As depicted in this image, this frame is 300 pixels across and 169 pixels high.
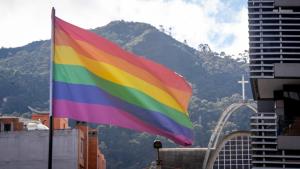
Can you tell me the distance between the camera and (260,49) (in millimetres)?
23250

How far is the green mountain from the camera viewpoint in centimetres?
13500

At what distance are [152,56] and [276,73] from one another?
173m

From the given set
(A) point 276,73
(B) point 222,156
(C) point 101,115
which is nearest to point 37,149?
(B) point 222,156

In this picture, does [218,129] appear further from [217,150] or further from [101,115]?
[101,115]

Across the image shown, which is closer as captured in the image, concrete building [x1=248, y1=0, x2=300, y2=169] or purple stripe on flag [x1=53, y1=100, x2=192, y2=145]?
purple stripe on flag [x1=53, y1=100, x2=192, y2=145]

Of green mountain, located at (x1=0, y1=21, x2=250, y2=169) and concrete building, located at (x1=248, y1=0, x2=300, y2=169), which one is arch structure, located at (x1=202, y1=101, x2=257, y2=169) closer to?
green mountain, located at (x1=0, y1=21, x2=250, y2=169)

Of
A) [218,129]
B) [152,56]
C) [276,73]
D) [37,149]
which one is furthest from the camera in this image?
[152,56]

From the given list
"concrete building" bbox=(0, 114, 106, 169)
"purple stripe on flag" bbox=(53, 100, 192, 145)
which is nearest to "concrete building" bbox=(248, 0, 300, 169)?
"purple stripe on flag" bbox=(53, 100, 192, 145)

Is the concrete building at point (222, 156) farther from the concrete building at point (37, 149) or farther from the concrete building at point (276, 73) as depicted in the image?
the concrete building at point (276, 73)

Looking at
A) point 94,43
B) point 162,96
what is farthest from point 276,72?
point 94,43

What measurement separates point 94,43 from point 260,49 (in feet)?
22.0

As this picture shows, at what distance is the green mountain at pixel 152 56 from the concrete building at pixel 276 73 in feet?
348

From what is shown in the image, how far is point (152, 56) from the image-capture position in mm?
195625

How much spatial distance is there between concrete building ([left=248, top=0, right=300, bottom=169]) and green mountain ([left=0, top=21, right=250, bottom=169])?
10592 cm
